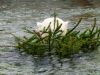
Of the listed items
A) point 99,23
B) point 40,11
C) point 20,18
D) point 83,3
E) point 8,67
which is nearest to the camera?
point 8,67

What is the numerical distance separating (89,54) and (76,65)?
0.71 metres

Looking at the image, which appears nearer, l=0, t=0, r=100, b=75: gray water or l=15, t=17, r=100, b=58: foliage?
l=0, t=0, r=100, b=75: gray water

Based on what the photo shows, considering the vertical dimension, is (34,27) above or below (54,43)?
below

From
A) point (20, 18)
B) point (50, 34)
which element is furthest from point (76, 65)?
point (20, 18)

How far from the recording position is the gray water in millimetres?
7137

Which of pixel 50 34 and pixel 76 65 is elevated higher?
pixel 50 34

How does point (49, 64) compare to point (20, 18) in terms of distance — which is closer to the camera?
point (49, 64)

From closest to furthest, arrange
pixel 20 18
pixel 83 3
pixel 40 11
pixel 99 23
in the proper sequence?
pixel 99 23
pixel 20 18
pixel 40 11
pixel 83 3

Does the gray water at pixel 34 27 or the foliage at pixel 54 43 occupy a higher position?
the foliage at pixel 54 43

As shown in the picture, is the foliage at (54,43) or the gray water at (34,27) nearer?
the gray water at (34,27)

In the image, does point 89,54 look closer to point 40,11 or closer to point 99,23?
point 99,23

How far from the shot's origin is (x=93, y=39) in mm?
8164

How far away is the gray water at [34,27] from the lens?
7.14 m

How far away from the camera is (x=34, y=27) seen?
1079cm
